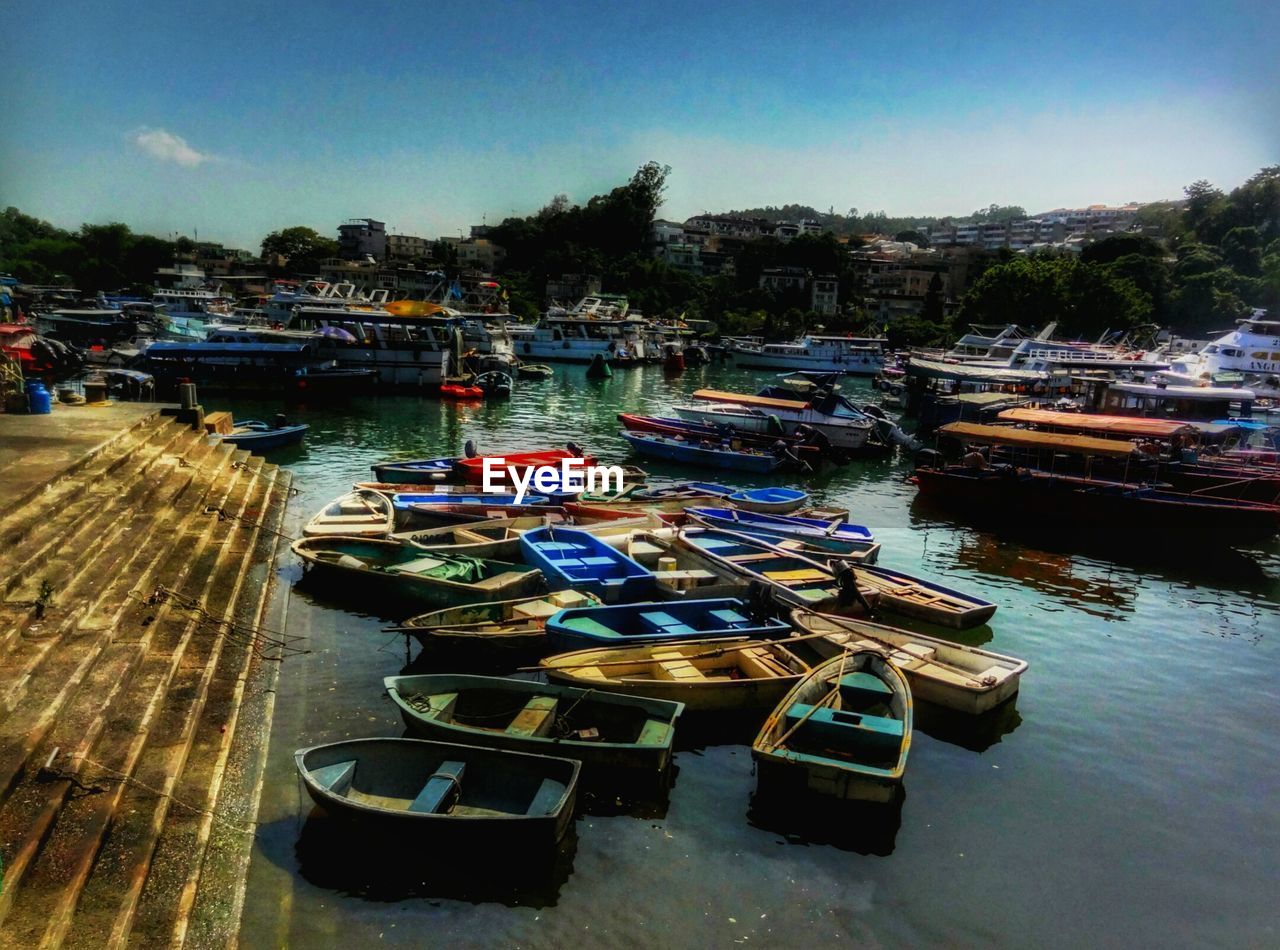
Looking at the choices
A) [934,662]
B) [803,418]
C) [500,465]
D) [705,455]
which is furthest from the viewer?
[803,418]

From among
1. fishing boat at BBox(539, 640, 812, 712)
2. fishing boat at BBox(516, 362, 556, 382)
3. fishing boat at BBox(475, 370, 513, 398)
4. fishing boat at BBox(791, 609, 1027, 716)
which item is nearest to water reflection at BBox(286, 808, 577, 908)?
fishing boat at BBox(539, 640, 812, 712)

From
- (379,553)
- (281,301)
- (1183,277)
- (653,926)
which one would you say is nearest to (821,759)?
(653,926)

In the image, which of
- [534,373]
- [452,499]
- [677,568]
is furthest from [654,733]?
[534,373]

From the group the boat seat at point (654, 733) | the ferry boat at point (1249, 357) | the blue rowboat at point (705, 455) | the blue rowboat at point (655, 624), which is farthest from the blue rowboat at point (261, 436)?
the ferry boat at point (1249, 357)

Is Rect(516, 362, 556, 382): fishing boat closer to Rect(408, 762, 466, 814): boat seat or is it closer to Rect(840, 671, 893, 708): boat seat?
Rect(840, 671, 893, 708): boat seat

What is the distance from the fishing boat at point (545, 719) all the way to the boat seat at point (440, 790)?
58 centimetres

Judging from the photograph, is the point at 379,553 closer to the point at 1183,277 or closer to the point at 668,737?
the point at 668,737

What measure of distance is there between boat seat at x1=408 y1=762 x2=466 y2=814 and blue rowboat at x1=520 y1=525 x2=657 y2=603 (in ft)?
17.7

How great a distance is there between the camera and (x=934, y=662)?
38.4 feet

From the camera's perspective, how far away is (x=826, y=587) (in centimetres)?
1453

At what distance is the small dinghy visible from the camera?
1368 cm

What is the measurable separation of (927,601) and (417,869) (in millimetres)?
9587

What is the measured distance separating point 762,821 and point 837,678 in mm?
2424

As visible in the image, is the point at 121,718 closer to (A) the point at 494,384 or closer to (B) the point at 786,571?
(B) the point at 786,571
